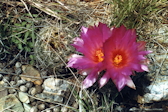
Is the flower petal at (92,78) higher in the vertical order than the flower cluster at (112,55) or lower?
lower

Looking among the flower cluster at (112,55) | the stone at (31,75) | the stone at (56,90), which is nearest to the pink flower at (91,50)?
the flower cluster at (112,55)

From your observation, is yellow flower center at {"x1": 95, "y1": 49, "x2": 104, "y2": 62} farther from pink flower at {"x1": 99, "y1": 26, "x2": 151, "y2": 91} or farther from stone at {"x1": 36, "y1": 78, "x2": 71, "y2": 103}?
stone at {"x1": 36, "y1": 78, "x2": 71, "y2": 103}

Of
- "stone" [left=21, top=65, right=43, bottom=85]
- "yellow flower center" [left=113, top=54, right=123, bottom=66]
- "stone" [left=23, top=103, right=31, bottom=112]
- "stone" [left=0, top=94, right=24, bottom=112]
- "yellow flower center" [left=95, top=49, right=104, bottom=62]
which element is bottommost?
"stone" [left=23, top=103, right=31, bottom=112]

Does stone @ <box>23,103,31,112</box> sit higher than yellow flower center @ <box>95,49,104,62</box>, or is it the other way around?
yellow flower center @ <box>95,49,104,62</box>

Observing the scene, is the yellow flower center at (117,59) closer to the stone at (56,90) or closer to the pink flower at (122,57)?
the pink flower at (122,57)

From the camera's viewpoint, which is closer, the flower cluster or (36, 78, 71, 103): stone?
the flower cluster

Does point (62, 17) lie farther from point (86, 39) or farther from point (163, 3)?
point (163, 3)

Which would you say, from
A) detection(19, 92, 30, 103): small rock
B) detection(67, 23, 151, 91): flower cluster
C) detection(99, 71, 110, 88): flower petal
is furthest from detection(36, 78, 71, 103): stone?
detection(99, 71, 110, 88): flower petal

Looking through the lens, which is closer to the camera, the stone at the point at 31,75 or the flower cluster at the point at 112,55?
the flower cluster at the point at 112,55

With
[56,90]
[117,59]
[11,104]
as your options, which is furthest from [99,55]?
[11,104]
